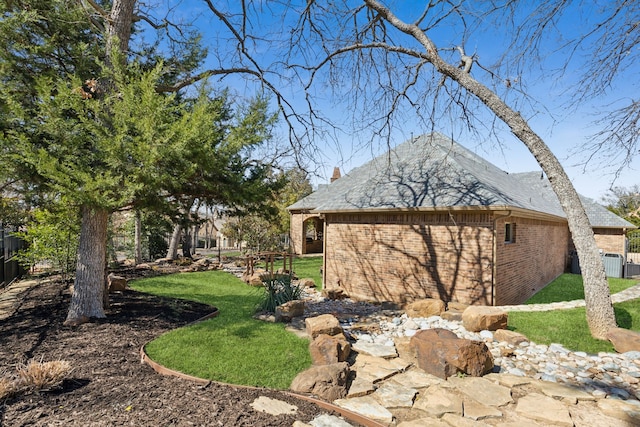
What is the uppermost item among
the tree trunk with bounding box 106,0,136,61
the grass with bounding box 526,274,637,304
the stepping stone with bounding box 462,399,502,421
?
the tree trunk with bounding box 106,0,136,61

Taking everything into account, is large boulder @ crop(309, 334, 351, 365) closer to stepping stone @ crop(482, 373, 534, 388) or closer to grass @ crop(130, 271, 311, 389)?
grass @ crop(130, 271, 311, 389)

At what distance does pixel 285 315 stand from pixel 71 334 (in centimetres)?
368

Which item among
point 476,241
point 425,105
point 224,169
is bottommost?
point 476,241

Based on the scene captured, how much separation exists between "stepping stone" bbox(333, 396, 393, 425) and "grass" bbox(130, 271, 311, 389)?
2.61 feet

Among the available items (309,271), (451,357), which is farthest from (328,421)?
(309,271)

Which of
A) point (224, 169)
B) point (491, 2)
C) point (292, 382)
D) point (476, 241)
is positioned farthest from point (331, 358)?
point (491, 2)

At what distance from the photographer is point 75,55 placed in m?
6.26

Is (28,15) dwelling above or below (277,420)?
above

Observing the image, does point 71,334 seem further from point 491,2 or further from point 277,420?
point 491,2

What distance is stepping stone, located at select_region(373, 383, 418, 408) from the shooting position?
12.9 feet

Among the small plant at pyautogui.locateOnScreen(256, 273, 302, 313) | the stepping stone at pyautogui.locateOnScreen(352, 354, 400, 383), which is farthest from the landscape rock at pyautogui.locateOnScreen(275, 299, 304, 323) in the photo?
the stepping stone at pyautogui.locateOnScreen(352, 354, 400, 383)

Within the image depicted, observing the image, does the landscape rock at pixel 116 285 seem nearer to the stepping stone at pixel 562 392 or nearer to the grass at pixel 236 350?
the grass at pixel 236 350

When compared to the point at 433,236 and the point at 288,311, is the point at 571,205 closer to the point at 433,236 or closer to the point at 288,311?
the point at 433,236

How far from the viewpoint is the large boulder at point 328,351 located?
475 cm
